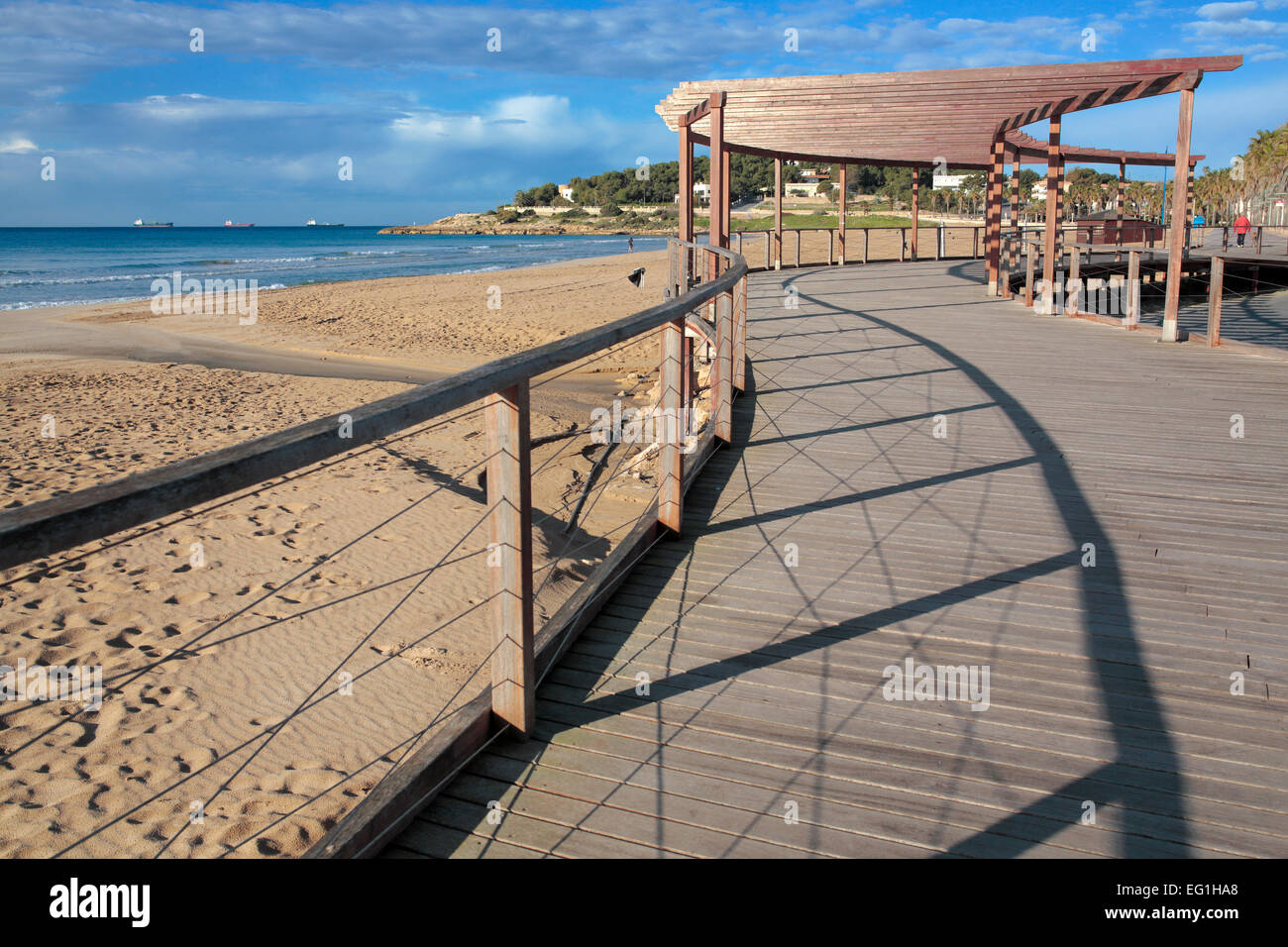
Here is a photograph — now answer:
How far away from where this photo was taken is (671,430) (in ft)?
14.1

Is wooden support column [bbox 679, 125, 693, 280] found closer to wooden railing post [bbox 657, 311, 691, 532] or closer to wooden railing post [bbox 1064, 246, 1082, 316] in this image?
wooden railing post [bbox 1064, 246, 1082, 316]

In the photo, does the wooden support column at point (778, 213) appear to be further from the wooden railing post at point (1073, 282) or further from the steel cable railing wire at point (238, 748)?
the steel cable railing wire at point (238, 748)

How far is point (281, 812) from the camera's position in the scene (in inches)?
170

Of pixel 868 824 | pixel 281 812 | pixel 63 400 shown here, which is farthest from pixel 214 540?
pixel 63 400

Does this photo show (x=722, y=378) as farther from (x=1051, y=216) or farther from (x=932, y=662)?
(x=1051, y=216)

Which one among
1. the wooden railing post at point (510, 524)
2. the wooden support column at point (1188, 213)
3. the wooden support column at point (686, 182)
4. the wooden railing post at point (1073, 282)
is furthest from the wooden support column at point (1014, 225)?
the wooden railing post at point (510, 524)

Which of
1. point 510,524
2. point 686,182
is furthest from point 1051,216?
point 510,524

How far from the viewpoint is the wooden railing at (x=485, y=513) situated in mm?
1509

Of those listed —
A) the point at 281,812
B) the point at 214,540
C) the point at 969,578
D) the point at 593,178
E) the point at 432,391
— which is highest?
the point at 593,178

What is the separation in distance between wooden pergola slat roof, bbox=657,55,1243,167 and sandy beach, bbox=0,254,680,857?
4195 mm

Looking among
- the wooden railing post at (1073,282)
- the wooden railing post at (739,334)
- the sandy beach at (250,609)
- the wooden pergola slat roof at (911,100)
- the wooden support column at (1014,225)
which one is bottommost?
the sandy beach at (250,609)

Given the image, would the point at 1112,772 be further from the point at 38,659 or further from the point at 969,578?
the point at 38,659

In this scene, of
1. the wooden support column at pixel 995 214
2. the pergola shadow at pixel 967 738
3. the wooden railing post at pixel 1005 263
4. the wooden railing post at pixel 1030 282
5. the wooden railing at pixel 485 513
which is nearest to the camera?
the wooden railing at pixel 485 513
